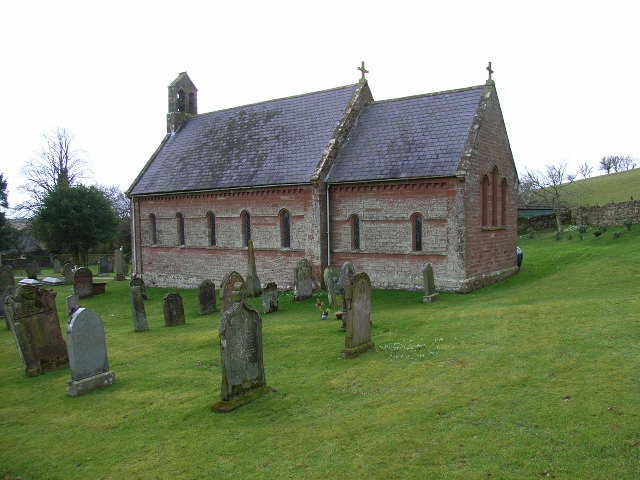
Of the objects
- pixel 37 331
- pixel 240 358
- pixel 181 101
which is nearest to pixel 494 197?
pixel 240 358

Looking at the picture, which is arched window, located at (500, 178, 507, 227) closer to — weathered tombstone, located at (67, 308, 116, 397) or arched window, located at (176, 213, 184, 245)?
arched window, located at (176, 213, 184, 245)

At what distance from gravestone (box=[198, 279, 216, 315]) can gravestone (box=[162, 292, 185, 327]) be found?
5.69 feet

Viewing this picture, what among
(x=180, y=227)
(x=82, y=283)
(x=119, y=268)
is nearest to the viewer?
(x=82, y=283)

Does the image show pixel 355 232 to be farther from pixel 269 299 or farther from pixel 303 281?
pixel 269 299

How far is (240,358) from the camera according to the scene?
8.72m

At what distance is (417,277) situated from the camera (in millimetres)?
19734

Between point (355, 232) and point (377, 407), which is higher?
point (355, 232)

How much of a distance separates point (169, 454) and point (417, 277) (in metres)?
14.2

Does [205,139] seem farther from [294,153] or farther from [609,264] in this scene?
[609,264]

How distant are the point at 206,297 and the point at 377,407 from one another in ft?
40.9

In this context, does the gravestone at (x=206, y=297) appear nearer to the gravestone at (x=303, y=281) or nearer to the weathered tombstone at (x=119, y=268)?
the gravestone at (x=303, y=281)

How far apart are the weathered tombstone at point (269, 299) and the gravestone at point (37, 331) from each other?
23.8ft

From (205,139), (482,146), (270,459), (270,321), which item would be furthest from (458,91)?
(270,459)

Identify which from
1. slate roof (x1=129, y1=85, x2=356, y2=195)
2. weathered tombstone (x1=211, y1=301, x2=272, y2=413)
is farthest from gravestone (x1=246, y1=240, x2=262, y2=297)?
weathered tombstone (x1=211, y1=301, x2=272, y2=413)
